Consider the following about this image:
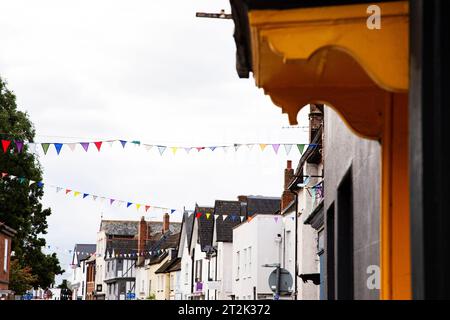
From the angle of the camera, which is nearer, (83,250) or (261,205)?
(261,205)

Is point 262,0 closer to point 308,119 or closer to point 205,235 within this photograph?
point 308,119

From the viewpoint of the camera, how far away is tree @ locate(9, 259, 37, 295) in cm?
4179

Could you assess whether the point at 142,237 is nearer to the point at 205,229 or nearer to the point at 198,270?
the point at 198,270

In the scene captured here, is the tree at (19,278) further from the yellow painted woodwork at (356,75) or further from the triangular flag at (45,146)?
the yellow painted woodwork at (356,75)

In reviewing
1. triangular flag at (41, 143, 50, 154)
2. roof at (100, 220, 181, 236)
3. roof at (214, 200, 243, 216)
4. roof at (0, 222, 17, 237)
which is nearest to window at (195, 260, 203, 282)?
roof at (214, 200, 243, 216)

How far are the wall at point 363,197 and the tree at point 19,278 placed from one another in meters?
35.1

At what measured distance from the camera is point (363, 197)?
705cm

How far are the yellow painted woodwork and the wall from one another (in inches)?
24.4

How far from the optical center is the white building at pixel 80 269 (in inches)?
4478

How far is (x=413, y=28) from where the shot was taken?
3.70 metres

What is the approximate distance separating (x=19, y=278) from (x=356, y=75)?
39.3m

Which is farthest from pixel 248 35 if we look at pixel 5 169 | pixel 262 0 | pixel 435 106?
pixel 5 169

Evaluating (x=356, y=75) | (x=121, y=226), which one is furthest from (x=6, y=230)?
(x=121, y=226)

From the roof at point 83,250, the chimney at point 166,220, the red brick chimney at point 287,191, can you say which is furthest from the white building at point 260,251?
the roof at point 83,250
